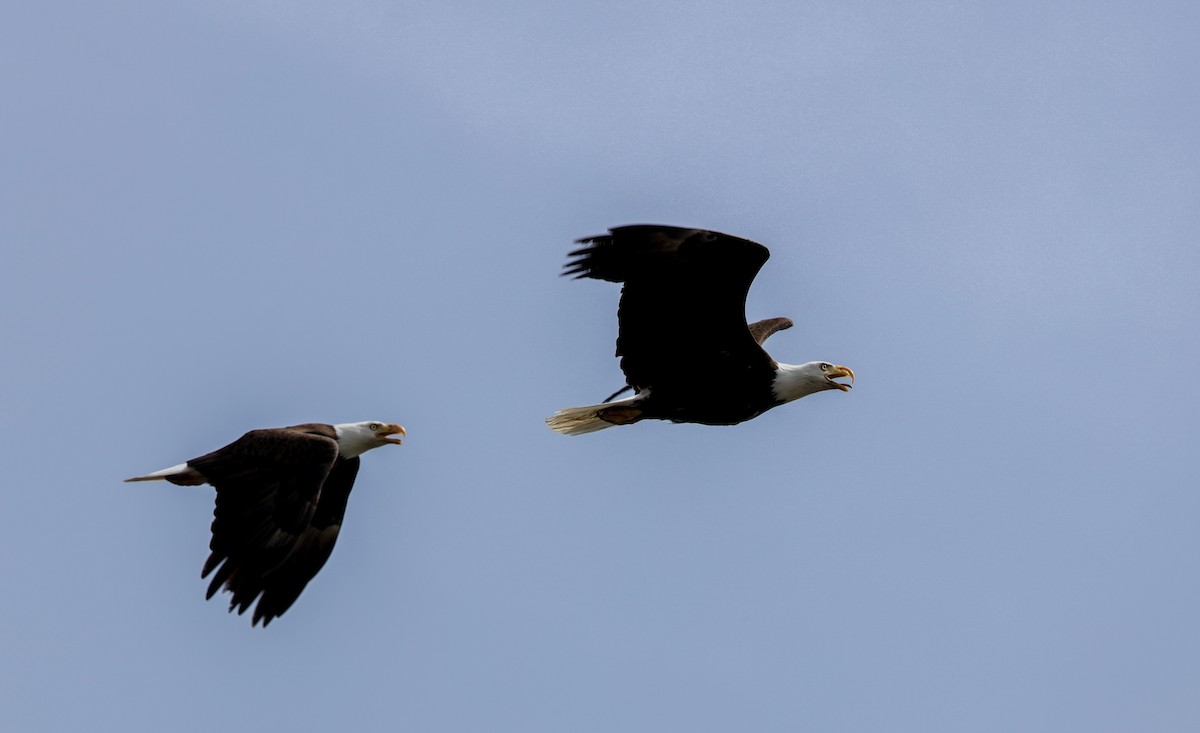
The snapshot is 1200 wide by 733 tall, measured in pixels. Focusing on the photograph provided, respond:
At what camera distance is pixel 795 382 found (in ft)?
43.3

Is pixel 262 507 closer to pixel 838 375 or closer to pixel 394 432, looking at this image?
pixel 394 432

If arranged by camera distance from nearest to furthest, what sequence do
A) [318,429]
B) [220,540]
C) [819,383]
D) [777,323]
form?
[220,540] → [318,429] → [819,383] → [777,323]

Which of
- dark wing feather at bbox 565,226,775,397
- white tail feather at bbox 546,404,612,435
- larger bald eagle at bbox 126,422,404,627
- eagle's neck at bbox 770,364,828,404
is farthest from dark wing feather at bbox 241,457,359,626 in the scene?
eagle's neck at bbox 770,364,828,404

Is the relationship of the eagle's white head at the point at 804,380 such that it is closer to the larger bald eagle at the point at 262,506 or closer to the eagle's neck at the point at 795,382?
the eagle's neck at the point at 795,382

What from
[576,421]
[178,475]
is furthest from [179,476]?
[576,421]

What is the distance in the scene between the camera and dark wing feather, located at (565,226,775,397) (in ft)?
39.3

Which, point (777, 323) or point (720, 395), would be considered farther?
point (777, 323)

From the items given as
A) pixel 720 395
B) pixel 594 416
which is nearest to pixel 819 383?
pixel 720 395

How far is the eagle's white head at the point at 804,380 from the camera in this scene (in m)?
13.1

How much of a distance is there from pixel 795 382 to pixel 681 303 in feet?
4.10

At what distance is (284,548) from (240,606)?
462 millimetres

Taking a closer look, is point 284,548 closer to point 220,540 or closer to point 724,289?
point 220,540

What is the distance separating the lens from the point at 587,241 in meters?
11.9

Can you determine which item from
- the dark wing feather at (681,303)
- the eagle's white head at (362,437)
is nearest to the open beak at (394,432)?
the eagle's white head at (362,437)
